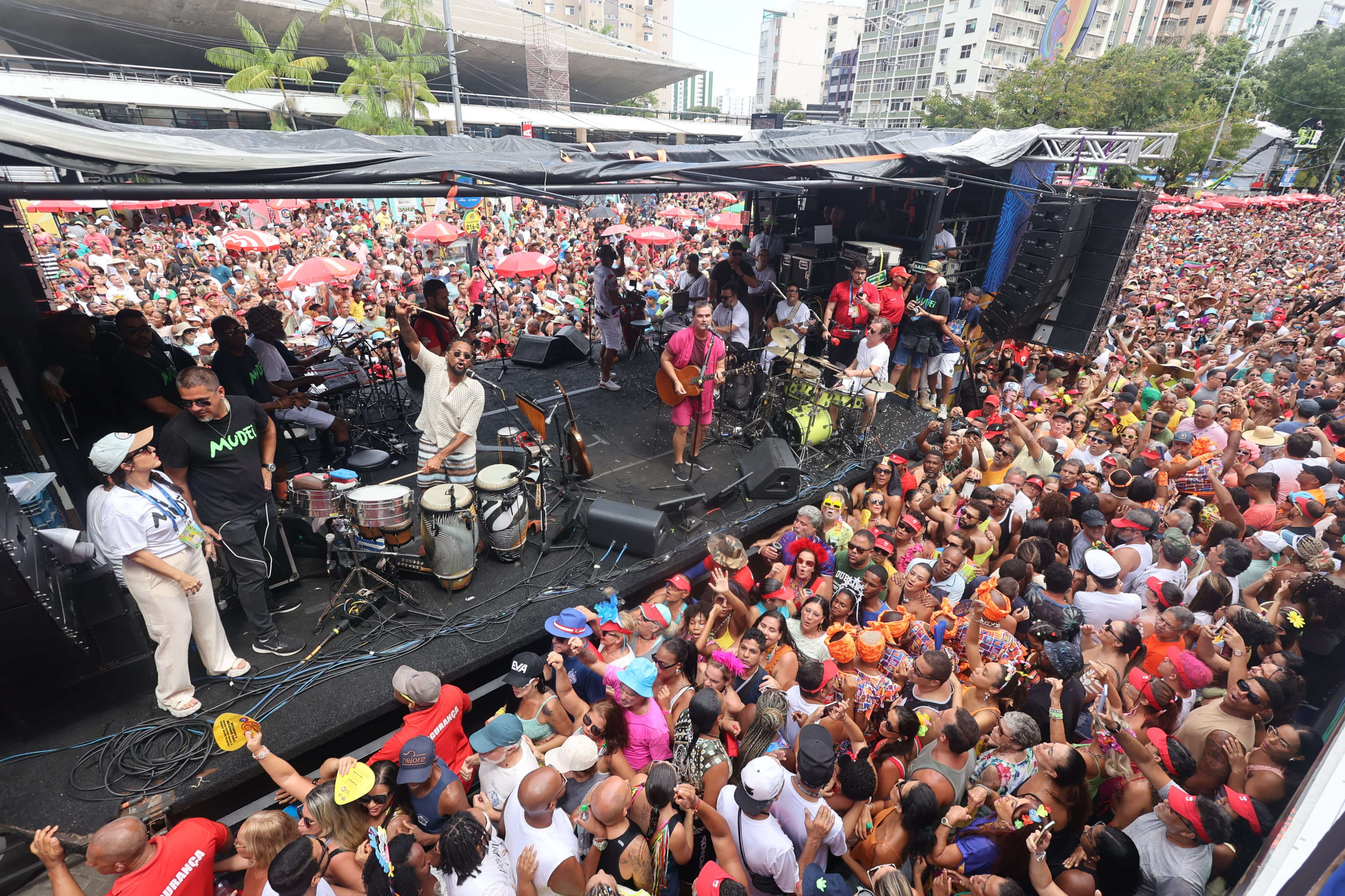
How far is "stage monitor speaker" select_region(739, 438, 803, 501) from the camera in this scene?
6309mm

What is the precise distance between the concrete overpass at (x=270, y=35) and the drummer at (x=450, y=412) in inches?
914

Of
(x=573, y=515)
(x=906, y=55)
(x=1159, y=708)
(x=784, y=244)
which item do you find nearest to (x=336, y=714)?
(x=573, y=515)

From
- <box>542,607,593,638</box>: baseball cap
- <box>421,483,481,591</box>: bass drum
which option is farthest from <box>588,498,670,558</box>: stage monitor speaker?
<box>542,607,593,638</box>: baseball cap

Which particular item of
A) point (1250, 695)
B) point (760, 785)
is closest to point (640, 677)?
point (760, 785)

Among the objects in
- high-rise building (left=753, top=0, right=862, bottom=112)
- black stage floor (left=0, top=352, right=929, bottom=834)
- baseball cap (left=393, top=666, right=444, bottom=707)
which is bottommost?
black stage floor (left=0, top=352, right=929, bottom=834)

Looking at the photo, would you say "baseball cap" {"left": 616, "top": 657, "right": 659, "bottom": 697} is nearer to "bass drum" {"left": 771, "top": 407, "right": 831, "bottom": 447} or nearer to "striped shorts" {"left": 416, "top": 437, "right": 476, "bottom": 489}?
"striped shorts" {"left": 416, "top": 437, "right": 476, "bottom": 489}

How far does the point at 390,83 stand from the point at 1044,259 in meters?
23.4

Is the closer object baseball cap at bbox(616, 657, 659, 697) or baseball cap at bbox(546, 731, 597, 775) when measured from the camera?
baseball cap at bbox(546, 731, 597, 775)

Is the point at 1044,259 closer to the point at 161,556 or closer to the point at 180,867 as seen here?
the point at 161,556

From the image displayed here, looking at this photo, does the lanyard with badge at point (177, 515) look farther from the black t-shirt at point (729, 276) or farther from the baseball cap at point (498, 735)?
the black t-shirt at point (729, 276)

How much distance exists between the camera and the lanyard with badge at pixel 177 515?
10.8 feet

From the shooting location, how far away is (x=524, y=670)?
11.4 ft

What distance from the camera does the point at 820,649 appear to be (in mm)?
3795

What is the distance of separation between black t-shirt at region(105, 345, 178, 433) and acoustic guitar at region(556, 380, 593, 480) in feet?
10.3
